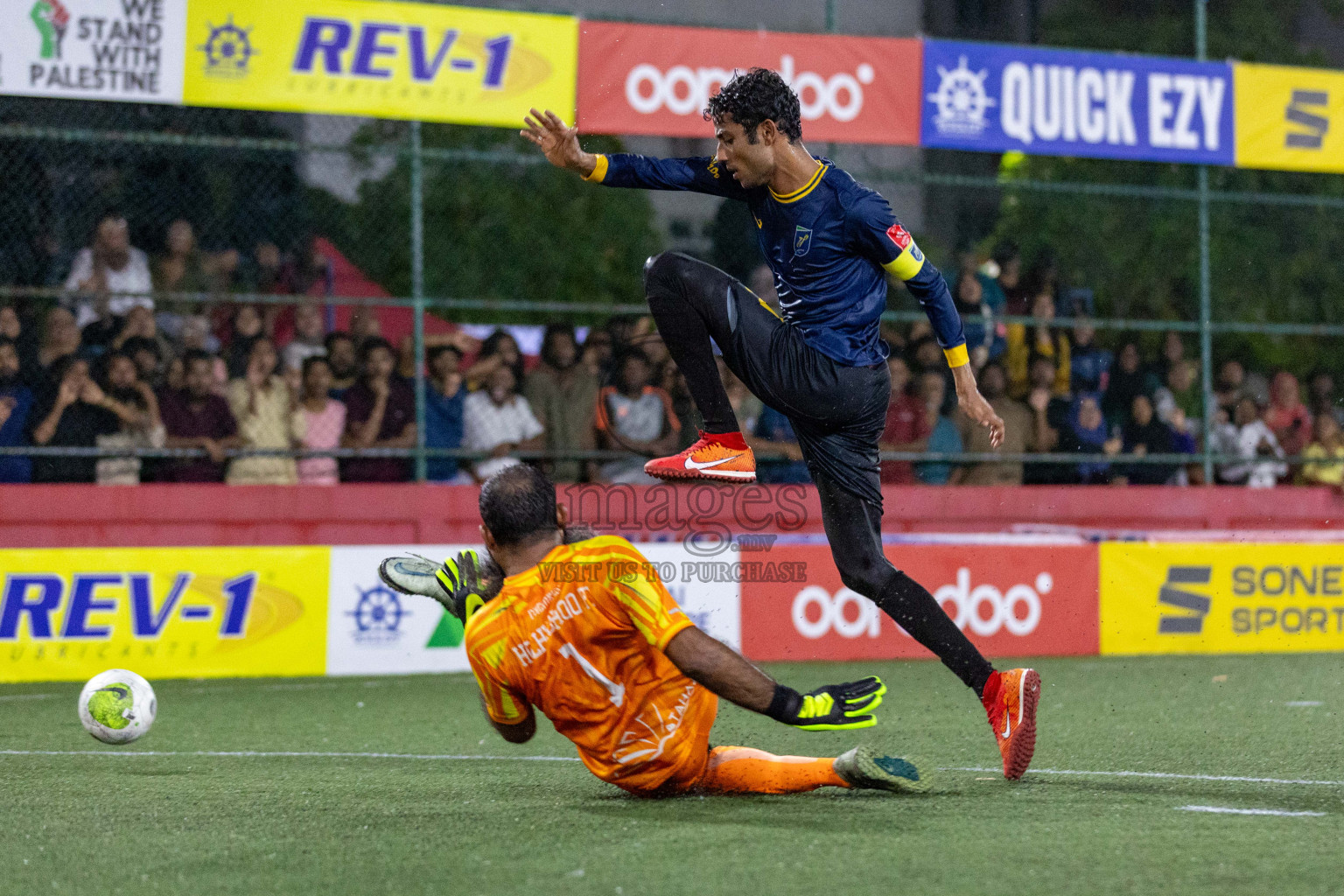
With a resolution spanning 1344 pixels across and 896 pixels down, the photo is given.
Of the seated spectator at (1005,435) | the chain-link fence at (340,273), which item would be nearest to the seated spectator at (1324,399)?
the chain-link fence at (340,273)

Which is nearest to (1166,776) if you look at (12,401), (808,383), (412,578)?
(808,383)

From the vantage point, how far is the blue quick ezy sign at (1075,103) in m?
12.5

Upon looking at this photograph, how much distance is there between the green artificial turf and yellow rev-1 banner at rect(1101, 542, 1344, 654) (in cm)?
368

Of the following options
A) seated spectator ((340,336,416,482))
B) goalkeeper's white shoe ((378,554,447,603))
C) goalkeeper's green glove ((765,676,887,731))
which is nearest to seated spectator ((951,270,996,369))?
seated spectator ((340,336,416,482))

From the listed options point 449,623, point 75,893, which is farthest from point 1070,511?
point 75,893

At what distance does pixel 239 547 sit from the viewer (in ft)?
35.2

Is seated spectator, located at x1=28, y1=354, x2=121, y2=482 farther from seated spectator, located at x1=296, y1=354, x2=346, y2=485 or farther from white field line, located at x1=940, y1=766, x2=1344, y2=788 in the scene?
white field line, located at x1=940, y1=766, x2=1344, y2=788

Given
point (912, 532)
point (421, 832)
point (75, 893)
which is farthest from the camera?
point (912, 532)

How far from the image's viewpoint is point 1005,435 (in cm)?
1302

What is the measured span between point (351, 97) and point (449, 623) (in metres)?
3.95

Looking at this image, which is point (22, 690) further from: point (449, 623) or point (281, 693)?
point (449, 623)

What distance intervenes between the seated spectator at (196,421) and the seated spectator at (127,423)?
9cm

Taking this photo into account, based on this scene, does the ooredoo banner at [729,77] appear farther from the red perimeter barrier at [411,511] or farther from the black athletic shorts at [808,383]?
the black athletic shorts at [808,383]

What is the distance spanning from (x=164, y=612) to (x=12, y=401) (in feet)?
6.43
